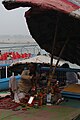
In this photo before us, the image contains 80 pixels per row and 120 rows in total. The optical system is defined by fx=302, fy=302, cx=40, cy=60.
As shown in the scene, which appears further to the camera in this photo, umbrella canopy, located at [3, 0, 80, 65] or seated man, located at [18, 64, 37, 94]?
seated man, located at [18, 64, 37, 94]

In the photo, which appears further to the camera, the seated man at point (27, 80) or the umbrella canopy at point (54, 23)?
the seated man at point (27, 80)

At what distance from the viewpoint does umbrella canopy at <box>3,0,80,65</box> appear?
5.99 m

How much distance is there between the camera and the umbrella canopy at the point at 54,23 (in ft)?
19.6

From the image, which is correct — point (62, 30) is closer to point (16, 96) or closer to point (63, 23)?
point (63, 23)

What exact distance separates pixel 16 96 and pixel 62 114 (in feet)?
5.74

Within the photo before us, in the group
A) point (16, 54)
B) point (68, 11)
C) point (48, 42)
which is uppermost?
point (68, 11)

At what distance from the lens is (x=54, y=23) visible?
827 cm

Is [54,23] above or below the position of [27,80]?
above

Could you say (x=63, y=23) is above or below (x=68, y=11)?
below

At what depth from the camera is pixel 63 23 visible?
8.24 meters

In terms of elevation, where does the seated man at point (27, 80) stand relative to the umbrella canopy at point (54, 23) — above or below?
below

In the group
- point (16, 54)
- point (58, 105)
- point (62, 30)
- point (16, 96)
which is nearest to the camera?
point (58, 105)

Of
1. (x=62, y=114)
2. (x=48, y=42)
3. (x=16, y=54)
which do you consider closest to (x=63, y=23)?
(x=48, y=42)

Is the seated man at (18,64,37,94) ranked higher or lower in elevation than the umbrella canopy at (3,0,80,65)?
lower
